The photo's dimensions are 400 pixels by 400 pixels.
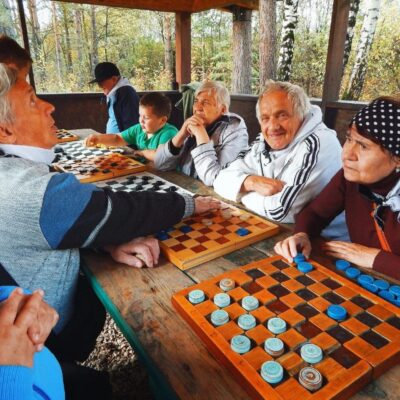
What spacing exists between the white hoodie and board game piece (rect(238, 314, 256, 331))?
0.81m

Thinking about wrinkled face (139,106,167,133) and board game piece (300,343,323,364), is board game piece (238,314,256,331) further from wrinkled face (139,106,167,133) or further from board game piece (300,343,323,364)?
wrinkled face (139,106,167,133)

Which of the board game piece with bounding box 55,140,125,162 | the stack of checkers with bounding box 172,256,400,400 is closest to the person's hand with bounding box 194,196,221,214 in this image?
the stack of checkers with bounding box 172,256,400,400

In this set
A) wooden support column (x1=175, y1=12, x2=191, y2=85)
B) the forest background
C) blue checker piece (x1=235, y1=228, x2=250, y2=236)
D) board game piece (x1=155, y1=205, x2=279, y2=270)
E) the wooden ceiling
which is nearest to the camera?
board game piece (x1=155, y1=205, x2=279, y2=270)

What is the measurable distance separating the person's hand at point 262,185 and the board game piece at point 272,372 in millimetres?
1085

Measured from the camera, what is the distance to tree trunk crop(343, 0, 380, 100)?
772 cm

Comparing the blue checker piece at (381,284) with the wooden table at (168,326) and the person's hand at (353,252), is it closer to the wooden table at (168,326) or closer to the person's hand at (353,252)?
the person's hand at (353,252)

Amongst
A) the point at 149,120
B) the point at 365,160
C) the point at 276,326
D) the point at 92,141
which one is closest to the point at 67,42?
the point at 92,141

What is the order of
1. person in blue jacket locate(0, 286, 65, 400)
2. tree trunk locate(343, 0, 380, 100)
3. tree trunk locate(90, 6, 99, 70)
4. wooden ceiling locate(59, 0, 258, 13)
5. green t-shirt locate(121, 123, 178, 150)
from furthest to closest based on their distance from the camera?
1. tree trunk locate(90, 6, 99, 70)
2. tree trunk locate(343, 0, 380, 100)
3. wooden ceiling locate(59, 0, 258, 13)
4. green t-shirt locate(121, 123, 178, 150)
5. person in blue jacket locate(0, 286, 65, 400)

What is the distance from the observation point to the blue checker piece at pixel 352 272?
112 cm

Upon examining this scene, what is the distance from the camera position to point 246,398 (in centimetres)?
70

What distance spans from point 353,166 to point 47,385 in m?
1.23

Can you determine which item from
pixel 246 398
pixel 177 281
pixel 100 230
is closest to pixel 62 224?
pixel 100 230

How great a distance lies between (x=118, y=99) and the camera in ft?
12.3

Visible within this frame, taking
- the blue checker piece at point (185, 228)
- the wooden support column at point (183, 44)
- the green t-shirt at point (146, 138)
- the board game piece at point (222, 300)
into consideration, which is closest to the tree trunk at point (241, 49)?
the wooden support column at point (183, 44)
